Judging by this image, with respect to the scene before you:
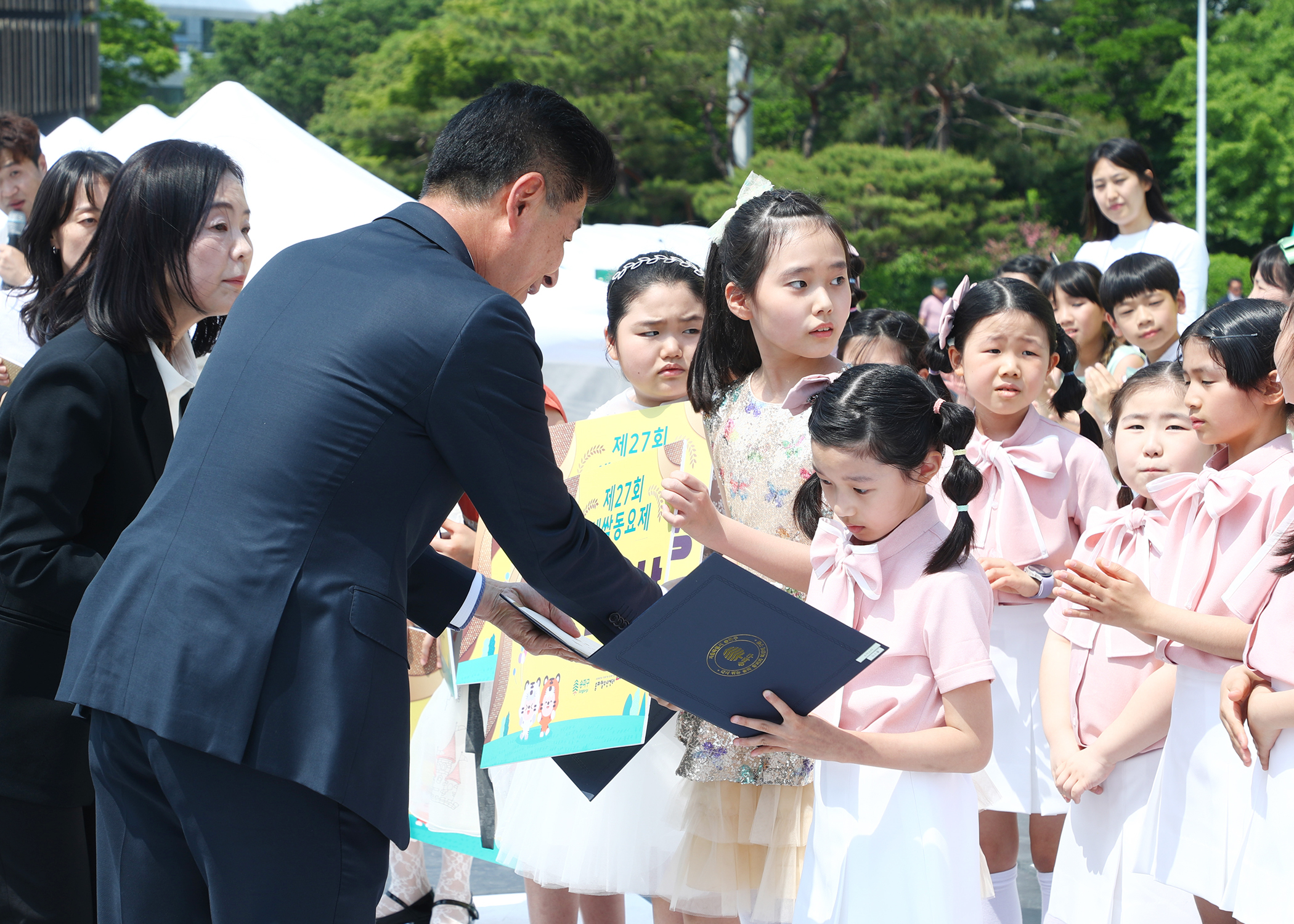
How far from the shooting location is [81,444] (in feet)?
6.61

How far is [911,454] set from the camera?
6.54 ft

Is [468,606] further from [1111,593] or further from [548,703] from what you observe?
[1111,593]

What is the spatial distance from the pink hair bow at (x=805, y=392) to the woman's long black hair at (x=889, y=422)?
191 millimetres

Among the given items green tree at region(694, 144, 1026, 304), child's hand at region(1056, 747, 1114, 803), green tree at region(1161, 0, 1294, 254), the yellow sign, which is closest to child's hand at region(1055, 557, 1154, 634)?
child's hand at region(1056, 747, 1114, 803)

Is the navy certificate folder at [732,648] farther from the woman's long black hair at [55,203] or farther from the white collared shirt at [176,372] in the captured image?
the woman's long black hair at [55,203]

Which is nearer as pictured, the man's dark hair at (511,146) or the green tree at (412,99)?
the man's dark hair at (511,146)

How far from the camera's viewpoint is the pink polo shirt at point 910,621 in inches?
75.7

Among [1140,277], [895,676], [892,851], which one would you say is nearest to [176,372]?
[895,676]

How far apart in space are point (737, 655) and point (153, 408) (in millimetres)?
1147

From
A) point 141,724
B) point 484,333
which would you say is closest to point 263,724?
point 141,724

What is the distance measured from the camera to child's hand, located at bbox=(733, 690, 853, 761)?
1796mm

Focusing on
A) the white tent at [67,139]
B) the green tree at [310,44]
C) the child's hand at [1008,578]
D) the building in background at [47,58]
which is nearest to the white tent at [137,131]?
the white tent at [67,139]

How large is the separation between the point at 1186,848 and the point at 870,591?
0.73 metres

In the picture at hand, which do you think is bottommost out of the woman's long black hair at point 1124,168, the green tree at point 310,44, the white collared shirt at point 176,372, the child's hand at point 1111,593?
the child's hand at point 1111,593
